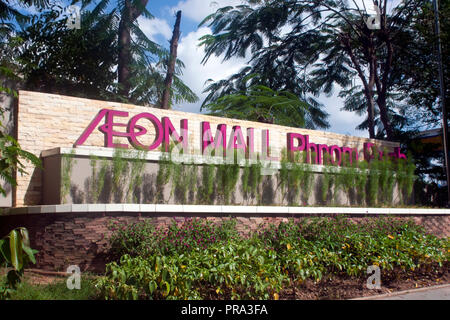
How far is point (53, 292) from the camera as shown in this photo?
→ 5945mm

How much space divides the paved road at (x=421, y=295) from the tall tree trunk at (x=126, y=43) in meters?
11.9

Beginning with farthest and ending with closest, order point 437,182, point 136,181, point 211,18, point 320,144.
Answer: point 211,18
point 437,182
point 320,144
point 136,181

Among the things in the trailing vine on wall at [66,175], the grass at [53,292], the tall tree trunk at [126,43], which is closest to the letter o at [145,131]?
the trailing vine on wall at [66,175]

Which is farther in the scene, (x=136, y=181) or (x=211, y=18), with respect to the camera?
(x=211, y=18)

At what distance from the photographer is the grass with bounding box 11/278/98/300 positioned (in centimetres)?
559

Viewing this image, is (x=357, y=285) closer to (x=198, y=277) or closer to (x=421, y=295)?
(x=421, y=295)

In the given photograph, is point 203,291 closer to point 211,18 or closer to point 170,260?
point 170,260

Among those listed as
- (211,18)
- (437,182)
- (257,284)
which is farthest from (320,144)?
(211,18)

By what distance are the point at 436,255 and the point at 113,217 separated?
20.0 ft

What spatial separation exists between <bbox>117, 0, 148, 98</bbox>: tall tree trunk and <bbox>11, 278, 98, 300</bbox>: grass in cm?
1068

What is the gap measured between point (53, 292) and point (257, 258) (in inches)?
114

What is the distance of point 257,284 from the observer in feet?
19.3
